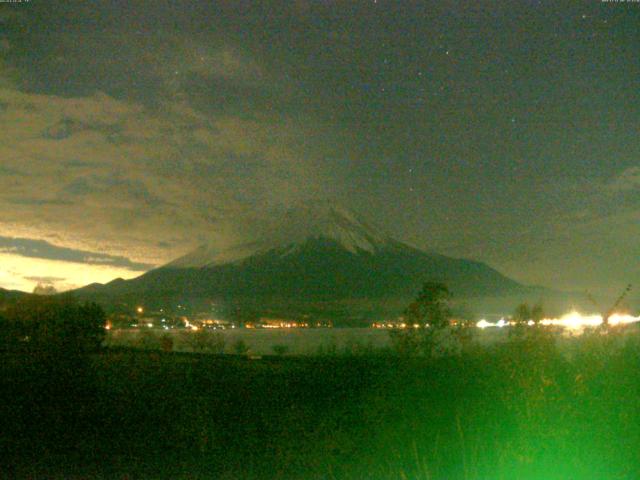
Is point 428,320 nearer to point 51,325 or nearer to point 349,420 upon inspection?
point 51,325

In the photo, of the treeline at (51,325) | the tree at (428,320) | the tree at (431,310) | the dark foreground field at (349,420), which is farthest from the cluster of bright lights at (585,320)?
the tree at (431,310)

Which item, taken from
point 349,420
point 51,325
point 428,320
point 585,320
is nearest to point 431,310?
point 428,320

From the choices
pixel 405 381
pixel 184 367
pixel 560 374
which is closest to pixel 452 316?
pixel 184 367

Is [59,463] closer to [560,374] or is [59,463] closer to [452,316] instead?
[560,374]

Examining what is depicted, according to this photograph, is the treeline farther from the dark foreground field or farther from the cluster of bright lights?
the cluster of bright lights

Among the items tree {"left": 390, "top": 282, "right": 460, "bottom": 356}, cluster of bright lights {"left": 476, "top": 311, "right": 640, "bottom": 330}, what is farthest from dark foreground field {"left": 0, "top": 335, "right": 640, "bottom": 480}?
tree {"left": 390, "top": 282, "right": 460, "bottom": 356}

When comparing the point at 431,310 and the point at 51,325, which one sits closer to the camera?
the point at 51,325

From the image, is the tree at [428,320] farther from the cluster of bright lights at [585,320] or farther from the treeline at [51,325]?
the cluster of bright lights at [585,320]
